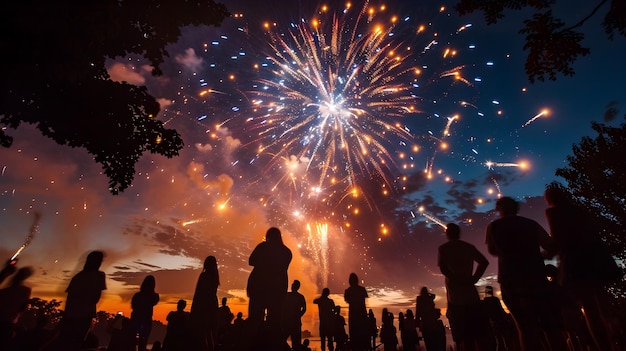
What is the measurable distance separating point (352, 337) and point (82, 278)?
592cm

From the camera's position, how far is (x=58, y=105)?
743 cm

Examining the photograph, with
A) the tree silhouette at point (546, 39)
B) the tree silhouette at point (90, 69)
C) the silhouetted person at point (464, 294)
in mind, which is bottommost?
the silhouetted person at point (464, 294)

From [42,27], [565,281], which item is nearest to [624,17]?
[565,281]

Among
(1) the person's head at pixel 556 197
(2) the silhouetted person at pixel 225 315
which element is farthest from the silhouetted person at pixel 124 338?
(1) the person's head at pixel 556 197

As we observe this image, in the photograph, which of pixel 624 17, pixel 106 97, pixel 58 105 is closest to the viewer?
pixel 624 17

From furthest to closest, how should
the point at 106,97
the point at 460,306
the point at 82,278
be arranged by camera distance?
the point at 106,97 < the point at 82,278 < the point at 460,306

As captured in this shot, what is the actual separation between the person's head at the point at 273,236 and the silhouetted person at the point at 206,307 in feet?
4.89

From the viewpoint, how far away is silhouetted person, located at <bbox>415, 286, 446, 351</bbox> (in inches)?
315

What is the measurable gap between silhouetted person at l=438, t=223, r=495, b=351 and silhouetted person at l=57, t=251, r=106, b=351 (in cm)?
558

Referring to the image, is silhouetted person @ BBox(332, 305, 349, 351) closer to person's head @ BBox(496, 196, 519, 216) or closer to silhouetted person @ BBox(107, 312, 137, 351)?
silhouetted person @ BBox(107, 312, 137, 351)

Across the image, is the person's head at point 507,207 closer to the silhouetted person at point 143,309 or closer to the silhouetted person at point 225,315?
the silhouetted person at point 143,309

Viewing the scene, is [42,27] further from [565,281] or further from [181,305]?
[565,281]

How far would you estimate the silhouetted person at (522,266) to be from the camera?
126 inches

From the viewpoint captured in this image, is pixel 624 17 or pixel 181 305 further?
pixel 181 305
